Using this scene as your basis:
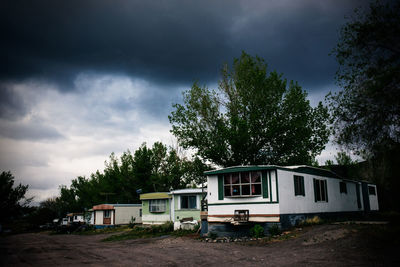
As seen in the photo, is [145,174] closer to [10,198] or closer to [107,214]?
[107,214]

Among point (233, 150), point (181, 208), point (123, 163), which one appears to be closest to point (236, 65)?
point (233, 150)

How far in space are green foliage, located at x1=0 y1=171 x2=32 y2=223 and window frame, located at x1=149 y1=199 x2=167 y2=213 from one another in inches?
444

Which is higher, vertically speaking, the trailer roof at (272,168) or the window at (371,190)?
the trailer roof at (272,168)

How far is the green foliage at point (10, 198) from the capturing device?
76.8 feet

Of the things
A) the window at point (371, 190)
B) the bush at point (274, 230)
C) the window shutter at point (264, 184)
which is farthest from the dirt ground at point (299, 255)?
the window at point (371, 190)

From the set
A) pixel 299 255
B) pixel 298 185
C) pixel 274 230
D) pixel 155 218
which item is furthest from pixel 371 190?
pixel 299 255

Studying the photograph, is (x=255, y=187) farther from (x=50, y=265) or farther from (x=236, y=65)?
(x=236, y=65)

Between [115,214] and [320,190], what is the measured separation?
24.1 m

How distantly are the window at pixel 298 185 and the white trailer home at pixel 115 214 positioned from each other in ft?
77.1

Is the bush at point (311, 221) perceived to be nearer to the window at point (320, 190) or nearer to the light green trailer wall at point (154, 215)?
the window at point (320, 190)

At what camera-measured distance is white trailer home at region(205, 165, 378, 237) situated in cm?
1742

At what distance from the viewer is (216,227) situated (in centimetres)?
1912

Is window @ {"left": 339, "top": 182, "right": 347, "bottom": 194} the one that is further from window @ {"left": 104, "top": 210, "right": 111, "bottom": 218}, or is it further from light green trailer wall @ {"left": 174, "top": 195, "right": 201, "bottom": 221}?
window @ {"left": 104, "top": 210, "right": 111, "bottom": 218}

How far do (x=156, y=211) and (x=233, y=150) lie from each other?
31.9 feet
